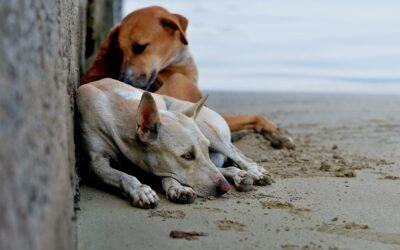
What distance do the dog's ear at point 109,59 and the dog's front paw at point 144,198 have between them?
297 centimetres

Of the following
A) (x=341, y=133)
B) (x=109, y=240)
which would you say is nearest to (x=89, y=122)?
(x=109, y=240)

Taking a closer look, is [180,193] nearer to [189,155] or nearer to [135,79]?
[189,155]

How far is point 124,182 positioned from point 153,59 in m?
2.95

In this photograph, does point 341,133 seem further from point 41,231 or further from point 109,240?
point 41,231

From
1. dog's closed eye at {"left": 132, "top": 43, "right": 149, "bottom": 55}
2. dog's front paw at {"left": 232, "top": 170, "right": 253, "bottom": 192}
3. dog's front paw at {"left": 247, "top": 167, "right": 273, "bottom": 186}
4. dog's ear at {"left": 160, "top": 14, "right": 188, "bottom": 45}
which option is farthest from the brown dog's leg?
dog's front paw at {"left": 232, "top": 170, "right": 253, "bottom": 192}

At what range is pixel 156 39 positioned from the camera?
7.06 meters

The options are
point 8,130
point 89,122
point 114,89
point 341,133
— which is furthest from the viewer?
point 341,133

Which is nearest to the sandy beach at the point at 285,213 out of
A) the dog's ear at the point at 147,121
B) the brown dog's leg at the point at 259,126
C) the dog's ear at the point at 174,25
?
the dog's ear at the point at 147,121

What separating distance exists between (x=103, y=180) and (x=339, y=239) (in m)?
1.72

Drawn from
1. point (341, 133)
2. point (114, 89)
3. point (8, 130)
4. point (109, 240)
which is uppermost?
point (8, 130)

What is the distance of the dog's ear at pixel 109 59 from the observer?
688 centimetres

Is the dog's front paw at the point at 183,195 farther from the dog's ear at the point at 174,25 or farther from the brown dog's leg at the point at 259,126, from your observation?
the dog's ear at the point at 174,25

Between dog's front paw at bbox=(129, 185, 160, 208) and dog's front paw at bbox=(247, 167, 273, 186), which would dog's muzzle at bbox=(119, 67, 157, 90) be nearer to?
dog's front paw at bbox=(247, 167, 273, 186)

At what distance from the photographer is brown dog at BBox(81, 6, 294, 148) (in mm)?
6762
